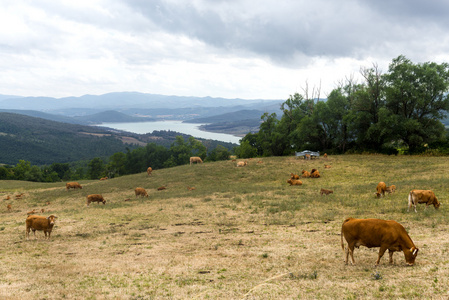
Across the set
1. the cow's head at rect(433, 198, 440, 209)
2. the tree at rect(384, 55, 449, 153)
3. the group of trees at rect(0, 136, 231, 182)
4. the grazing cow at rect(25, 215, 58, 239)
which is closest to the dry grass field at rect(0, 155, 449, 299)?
the cow's head at rect(433, 198, 440, 209)

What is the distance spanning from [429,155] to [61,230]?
167 feet

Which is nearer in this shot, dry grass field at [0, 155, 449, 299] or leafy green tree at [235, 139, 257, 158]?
dry grass field at [0, 155, 449, 299]

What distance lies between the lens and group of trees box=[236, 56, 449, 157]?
155 ft

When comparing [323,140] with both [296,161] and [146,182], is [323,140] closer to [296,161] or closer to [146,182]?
[296,161]

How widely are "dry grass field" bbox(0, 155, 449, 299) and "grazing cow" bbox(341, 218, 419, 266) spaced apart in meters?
0.51

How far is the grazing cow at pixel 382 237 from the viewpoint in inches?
346

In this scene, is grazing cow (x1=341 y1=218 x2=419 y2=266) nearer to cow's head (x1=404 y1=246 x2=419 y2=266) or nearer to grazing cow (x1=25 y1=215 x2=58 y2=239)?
cow's head (x1=404 y1=246 x2=419 y2=266)

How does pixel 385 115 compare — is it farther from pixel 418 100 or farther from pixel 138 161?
pixel 138 161

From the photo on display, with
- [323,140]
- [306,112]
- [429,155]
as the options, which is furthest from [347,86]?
[429,155]

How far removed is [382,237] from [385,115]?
4608 cm

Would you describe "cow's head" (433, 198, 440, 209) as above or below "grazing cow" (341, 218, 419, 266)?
below

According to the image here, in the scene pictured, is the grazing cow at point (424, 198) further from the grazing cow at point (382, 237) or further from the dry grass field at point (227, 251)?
the grazing cow at point (382, 237)

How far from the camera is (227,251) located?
39.9 feet

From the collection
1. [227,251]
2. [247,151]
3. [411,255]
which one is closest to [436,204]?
[411,255]
